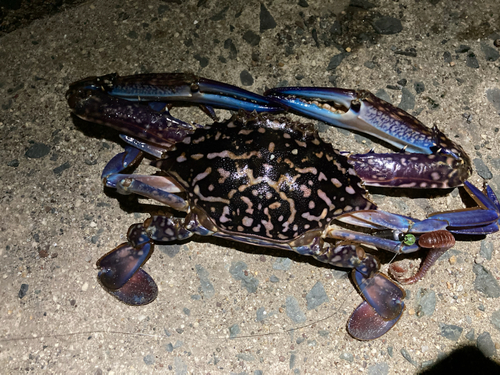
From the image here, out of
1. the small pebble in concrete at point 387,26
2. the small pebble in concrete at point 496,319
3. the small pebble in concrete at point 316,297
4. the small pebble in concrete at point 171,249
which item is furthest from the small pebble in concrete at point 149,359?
the small pebble in concrete at point 387,26

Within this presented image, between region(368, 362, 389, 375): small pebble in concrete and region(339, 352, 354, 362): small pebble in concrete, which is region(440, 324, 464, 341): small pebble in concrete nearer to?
region(368, 362, 389, 375): small pebble in concrete

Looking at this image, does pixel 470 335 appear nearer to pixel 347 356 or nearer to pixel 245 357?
pixel 347 356

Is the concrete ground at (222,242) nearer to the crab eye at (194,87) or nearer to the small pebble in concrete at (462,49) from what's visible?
the small pebble in concrete at (462,49)

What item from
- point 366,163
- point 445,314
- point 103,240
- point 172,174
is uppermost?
point 366,163

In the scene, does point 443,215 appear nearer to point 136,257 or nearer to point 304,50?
point 304,50

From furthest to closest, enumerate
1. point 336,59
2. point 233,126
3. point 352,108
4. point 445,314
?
point 336,59 < point 445,314 < point 352,108 < point 233,126

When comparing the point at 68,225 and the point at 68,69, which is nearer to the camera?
the point at 68,225

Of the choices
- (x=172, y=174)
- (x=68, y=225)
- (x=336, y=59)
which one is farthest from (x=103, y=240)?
(x=336, y=59)

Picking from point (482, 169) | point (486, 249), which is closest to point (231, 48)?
point (482, 169)
